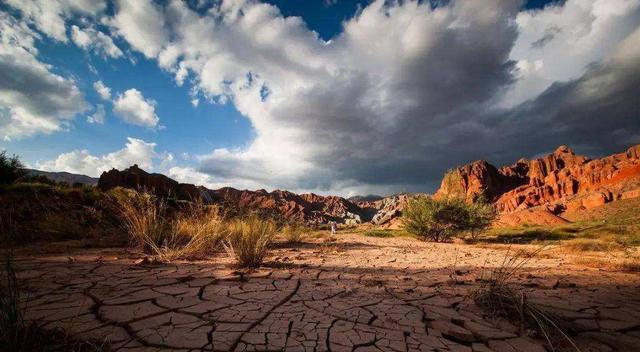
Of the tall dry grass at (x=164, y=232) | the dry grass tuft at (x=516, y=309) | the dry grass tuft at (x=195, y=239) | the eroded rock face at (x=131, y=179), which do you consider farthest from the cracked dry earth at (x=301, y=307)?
the eroded rock face at (x=131, y=179)

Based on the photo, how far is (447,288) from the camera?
3562 mm

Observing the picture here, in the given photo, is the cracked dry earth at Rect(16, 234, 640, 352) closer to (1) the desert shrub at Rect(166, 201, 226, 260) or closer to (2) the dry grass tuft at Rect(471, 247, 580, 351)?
(2) the dry grass tuft at Rect(471, 247, 580, 351)

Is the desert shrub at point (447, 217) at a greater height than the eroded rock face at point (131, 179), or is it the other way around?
the eroded rock face at point (131, 179)

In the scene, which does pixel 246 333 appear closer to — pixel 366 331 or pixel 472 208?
pixel 366 331

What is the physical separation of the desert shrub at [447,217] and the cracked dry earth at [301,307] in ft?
26.4

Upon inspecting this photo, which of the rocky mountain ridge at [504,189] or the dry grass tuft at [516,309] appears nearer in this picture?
the dry grass tuft at [516,309]

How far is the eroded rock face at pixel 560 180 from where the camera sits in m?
47.3

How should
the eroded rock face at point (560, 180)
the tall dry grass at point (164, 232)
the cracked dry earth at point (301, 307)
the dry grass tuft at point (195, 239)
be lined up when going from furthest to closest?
the eroded rock face at point (560, 180), the tall dry grass at point (164, 232), the dry grass tuft at point (195, 239), the cracked dry earth at point (301, 307)

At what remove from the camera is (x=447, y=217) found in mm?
12594

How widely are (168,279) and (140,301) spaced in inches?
33.4

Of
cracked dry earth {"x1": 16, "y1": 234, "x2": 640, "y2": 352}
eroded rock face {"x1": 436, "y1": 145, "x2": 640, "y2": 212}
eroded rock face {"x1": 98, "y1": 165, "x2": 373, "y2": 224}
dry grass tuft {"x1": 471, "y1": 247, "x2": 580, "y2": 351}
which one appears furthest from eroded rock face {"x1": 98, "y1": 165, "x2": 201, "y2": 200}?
eroded rock face {"x1": 436, "y1": 145, "x2": 640, "y2": 212}

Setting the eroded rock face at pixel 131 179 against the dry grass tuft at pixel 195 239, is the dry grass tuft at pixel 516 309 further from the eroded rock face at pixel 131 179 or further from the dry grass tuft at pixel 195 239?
the eroded rock face at pixel 131 179

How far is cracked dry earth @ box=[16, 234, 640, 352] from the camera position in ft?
6.91

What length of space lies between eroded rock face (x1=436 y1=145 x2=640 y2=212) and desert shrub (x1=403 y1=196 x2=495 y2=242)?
35.7 meters
